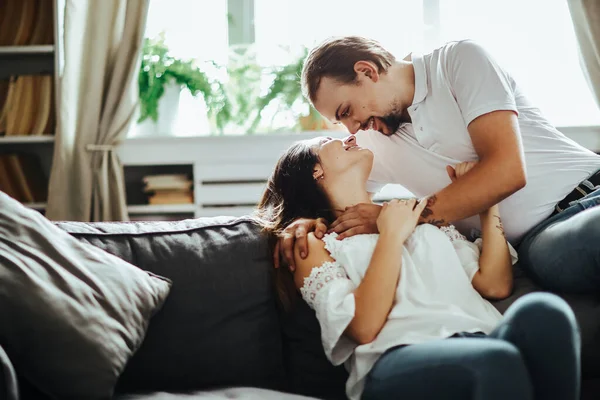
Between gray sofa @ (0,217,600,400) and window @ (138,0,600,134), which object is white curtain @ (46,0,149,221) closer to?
window @ (138,0,600,134)

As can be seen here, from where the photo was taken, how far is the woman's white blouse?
1.37 metres

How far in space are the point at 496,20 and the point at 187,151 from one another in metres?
1.80

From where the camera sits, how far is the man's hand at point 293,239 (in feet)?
5.04

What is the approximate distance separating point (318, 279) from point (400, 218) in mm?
269

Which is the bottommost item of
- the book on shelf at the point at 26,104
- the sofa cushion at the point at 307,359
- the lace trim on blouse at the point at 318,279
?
the sofa cushion at the point at 307,359

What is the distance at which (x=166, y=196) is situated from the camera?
320 cm

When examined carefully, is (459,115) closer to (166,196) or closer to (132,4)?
(166,196)

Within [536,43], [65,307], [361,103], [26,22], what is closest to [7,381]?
[65,307]

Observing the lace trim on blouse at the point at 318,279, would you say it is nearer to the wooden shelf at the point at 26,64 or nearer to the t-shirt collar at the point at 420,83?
the t-shirt collar at the point at 420,83

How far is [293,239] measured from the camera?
5.13ft

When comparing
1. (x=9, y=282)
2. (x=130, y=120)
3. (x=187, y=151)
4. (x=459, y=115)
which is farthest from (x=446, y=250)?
(x=130, y=120)

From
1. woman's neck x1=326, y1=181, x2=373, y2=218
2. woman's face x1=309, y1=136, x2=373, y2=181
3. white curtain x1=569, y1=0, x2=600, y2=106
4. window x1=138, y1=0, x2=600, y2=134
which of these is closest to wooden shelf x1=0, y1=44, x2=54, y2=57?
window x1=138, y1=0, x2=600, y2=134

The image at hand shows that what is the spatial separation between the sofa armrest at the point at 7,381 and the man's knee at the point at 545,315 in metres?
0.89

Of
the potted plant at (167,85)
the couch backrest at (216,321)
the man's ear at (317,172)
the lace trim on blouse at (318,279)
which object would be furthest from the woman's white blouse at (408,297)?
the potted plant at (167,85)
